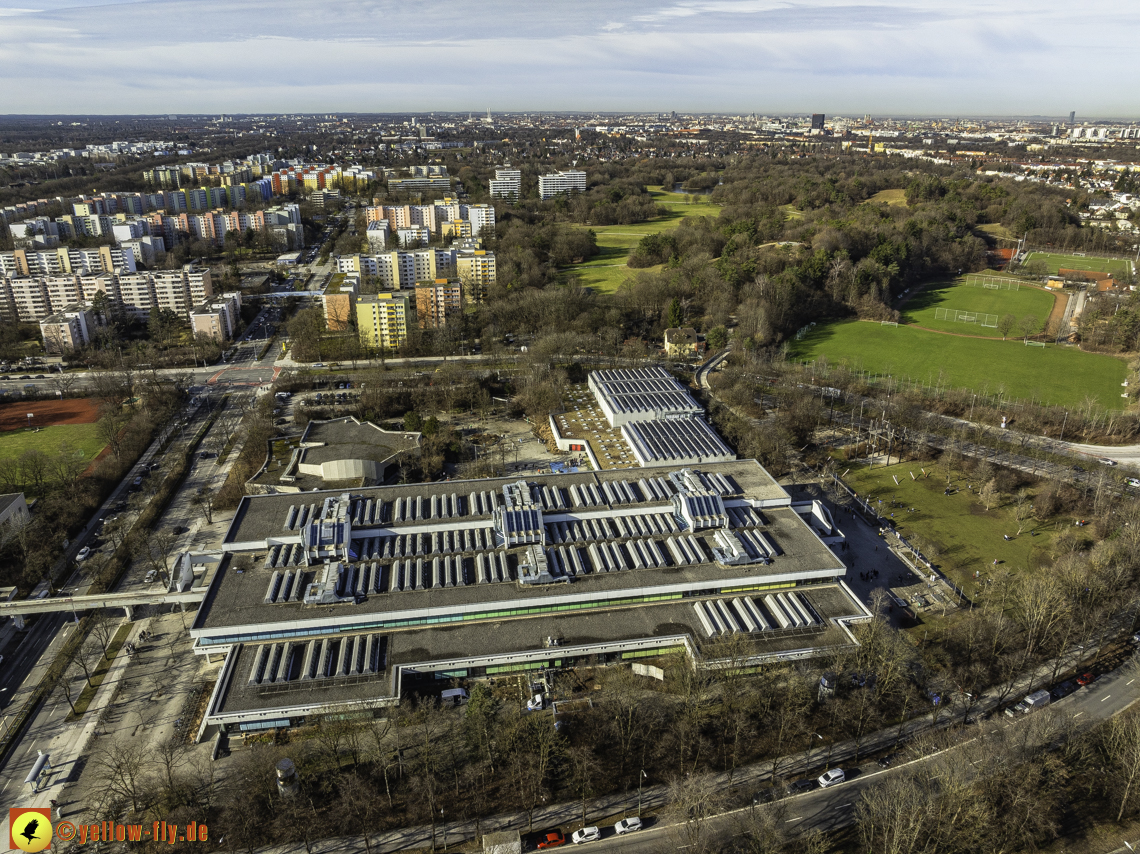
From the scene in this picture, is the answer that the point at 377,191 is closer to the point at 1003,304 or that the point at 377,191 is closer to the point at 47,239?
the point at 47,239

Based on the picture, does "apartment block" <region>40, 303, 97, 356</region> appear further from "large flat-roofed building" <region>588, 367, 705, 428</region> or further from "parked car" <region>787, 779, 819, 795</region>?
"parked car" <region>787, 779, 819, 795</region>

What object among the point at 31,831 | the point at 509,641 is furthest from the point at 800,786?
the point at 31,831

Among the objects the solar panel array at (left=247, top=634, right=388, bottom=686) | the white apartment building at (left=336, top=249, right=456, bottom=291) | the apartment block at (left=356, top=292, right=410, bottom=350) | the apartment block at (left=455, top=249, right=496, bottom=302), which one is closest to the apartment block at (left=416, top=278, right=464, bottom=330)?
the apartment block at (left=356, top=292, right=410, bottom=350)

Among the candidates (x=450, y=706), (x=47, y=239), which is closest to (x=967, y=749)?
(x=450, y=706)

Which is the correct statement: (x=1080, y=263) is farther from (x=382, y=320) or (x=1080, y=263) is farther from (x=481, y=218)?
(x=382, y=320)

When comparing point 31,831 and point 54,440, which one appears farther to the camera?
point 54,440

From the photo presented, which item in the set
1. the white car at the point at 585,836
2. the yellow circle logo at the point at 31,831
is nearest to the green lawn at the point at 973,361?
the white car at the point at 585,836
